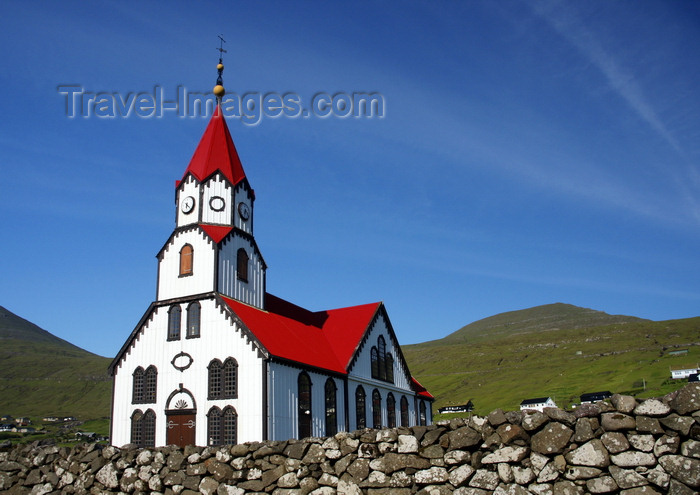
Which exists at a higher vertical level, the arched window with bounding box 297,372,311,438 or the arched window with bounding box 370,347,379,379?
the arched window with bounding box 370,347,379,379

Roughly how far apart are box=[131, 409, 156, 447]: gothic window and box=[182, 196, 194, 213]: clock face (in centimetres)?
1050

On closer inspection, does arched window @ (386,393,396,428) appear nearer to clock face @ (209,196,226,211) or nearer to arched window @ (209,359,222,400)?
arched window @ (209,359,222,400)

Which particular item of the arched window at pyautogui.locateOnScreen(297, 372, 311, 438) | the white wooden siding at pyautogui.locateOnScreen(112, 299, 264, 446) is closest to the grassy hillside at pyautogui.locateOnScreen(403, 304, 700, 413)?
the arched window at pyautogui.locateOnScreen(297, 372, 311, 438)

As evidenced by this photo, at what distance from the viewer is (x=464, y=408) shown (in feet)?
329

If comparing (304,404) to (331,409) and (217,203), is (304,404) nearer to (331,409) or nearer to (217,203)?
(331,409)

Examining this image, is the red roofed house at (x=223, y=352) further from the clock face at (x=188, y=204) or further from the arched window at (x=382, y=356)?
the arched window at (x=382, y=356)

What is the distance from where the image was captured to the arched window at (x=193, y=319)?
28.6m

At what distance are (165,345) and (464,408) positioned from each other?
79858 millimetres

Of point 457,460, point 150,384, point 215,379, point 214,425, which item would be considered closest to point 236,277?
point 215,379

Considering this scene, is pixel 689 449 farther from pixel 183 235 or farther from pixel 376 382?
pixel 376 382

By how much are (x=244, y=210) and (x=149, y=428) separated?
12.4 metres

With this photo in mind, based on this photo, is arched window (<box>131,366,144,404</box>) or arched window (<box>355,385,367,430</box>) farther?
arched window (<box>355,385,367,430</box>)

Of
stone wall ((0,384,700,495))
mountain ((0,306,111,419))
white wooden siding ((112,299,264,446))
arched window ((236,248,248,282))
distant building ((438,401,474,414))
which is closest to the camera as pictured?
stone wall ((0,384,700,495))

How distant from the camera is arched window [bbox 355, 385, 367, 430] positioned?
1318 inches
